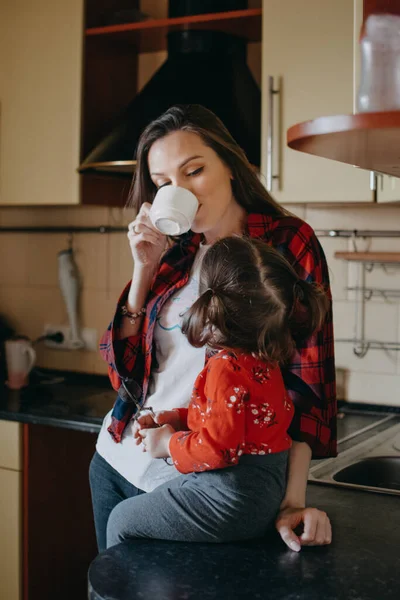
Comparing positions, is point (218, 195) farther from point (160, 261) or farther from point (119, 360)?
point (119, 360)

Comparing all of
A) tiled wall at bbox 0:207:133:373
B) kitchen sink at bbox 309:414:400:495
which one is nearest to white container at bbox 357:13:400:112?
kitchen sink at bbox 309:414:400:495

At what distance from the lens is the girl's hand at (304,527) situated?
3.78 ft

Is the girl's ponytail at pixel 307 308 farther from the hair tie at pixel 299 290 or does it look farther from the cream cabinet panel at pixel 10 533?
the cream cabinet panel at pixel 10 533

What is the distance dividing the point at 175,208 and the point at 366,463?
875 mm

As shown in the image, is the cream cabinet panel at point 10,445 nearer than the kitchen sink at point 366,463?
No

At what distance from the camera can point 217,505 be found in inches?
44.6

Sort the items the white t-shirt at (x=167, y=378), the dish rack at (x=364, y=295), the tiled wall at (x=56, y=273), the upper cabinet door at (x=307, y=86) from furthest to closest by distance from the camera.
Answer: the tiled wall at (x=56, y=273)
the dish rack at (x=364, y=295)
the upper cabinet door at (x=307, y=86)
the white t-shirt at (x=167, y=378)

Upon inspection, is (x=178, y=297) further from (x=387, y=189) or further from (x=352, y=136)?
(x=387, y=189)

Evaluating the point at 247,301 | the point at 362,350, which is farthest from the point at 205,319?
the point at 362,350

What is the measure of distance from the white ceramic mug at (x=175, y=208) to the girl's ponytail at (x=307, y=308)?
239mm

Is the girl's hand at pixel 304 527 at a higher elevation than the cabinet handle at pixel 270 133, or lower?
lower

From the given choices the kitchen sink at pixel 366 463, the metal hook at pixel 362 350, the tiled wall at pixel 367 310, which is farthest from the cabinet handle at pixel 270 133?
the kitchen sink at pixel 366 463

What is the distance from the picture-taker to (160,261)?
1.49 m

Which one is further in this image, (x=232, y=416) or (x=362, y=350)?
(x=362, y=350)
